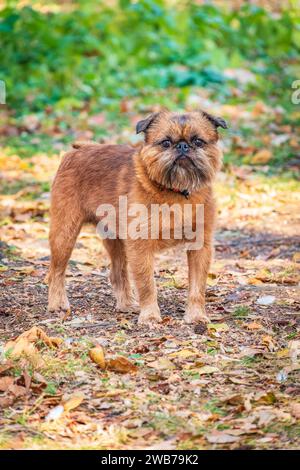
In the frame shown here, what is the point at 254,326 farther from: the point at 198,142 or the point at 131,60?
the point at 131,60

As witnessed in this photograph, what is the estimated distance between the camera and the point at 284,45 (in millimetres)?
16062

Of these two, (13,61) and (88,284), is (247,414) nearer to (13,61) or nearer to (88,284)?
(88,284)

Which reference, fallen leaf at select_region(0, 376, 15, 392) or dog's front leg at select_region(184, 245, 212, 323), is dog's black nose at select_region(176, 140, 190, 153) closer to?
dog's front leg at select_region(184, 245, 212, 323)

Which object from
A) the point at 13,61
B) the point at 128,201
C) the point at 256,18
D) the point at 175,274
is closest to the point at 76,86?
the point at 13,61

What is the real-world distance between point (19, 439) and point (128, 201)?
2242 millimetres

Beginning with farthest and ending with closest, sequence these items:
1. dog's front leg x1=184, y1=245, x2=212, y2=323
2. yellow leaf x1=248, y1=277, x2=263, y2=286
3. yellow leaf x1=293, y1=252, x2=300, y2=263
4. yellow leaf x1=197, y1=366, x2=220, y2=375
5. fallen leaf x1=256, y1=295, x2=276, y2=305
Result: yellow leaf x1=293, y1=252, x2=300, y2=263 → yellow leaf x1=248, y1=277, x2=263, y2=286 → fallen leaf x1=256, y1=295, x2=276, y2=305 → dog's front leg x1=184, y1=245, x2=212, y2=323 → yellow leaf x1=197, y1=366, x2=220, y2=375

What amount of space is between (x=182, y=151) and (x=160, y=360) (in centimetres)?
139

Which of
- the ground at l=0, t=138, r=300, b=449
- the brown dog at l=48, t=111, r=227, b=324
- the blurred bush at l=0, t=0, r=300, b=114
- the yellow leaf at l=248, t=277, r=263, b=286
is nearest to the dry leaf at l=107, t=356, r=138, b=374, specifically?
the ground at l=0, t=138, r=300, b=449

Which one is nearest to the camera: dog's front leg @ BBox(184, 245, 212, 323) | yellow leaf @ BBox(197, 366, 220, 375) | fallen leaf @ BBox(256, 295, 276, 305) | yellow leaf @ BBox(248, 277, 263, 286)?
yellow leaf @ BBox(197, 366, 220, 375)

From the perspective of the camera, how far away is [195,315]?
235 inches

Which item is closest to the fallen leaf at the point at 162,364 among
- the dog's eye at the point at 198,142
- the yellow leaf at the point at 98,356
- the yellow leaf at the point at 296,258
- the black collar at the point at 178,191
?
the yellow leaf at the point at 98,356

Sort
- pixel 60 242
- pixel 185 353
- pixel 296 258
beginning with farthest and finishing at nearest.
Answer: pixel 296 258 < pixel 60 242 < pixel 185 353

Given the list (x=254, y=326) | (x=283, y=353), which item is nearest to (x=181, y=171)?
(x=254, y=326)

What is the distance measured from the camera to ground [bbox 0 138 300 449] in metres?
4.36
